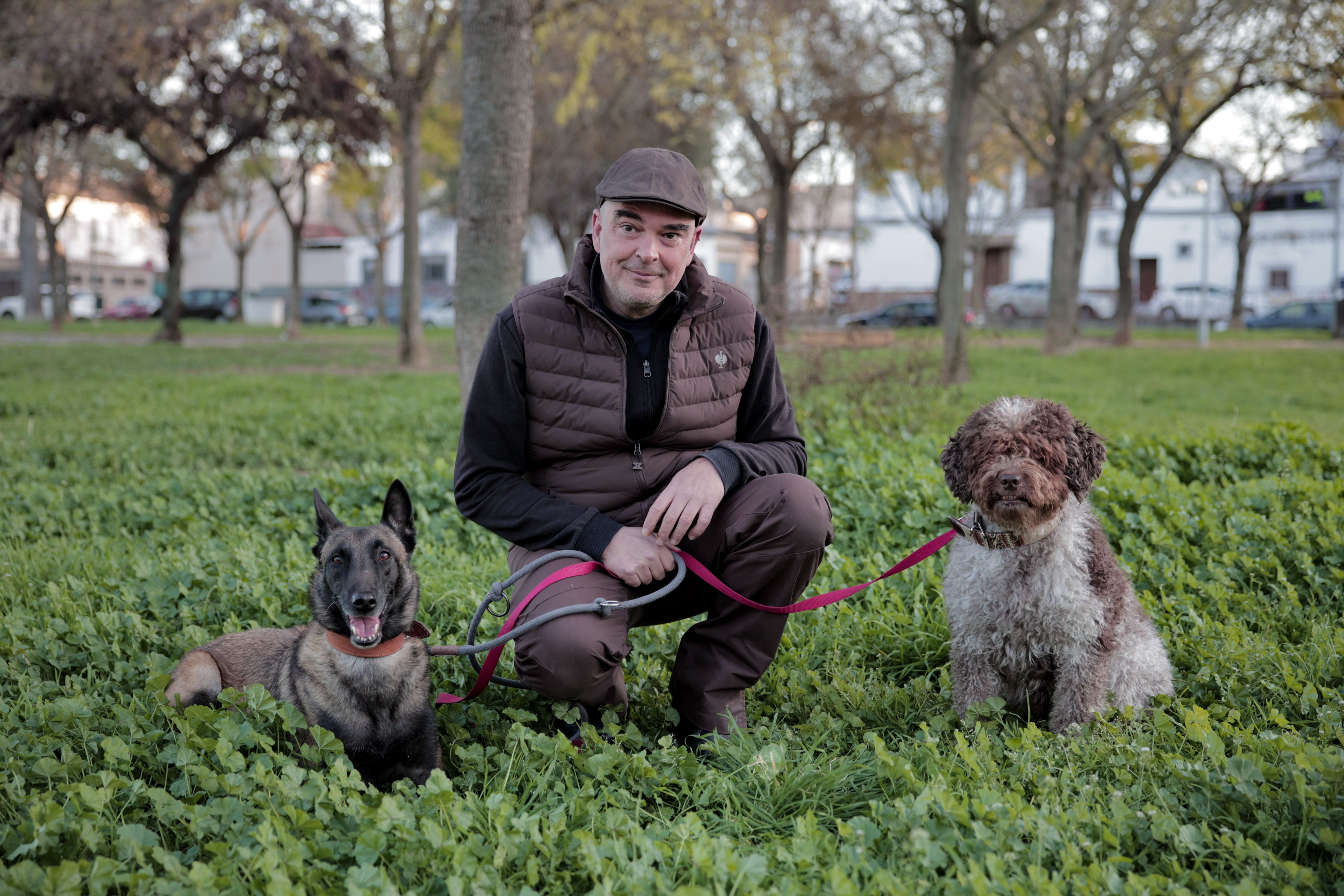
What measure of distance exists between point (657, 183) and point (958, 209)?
10.8 metres

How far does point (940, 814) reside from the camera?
2652 millimetres

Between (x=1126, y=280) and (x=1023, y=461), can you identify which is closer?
(x=1023, y=461)

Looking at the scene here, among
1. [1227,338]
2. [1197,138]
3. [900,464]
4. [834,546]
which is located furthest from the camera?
[1197,138]

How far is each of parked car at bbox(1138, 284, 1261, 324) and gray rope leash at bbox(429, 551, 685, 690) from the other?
141 feet

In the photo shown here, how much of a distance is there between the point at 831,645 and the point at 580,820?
67.1 inches

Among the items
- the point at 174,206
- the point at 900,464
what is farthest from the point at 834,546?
the point at 174,206

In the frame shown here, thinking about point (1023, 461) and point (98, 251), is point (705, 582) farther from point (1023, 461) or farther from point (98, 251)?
point (98, 251)

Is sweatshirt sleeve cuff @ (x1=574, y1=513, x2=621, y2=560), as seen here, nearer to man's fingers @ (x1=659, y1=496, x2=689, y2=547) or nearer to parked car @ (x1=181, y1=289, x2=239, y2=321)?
man's fingers @ (x1=659, y1=496, x2=689, y2=547)

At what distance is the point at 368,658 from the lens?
3.28 m

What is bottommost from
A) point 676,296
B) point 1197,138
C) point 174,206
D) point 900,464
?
point 900,464

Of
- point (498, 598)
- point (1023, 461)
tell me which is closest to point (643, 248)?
point (498, 598)

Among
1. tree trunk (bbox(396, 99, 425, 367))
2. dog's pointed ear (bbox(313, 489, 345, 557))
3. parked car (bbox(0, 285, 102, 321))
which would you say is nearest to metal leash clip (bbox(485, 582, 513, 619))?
dog's pointed ear (bbox(313, 489, 345, 557))

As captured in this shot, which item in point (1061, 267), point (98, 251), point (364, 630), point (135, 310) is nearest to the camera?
point (364, 630)

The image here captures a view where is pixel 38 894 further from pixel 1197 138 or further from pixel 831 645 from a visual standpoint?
pixel 1197 138
